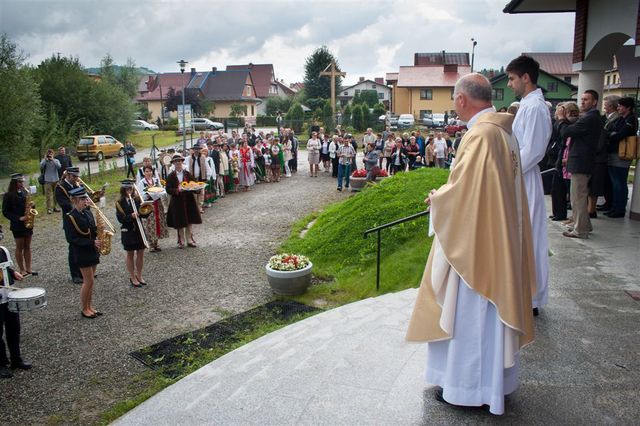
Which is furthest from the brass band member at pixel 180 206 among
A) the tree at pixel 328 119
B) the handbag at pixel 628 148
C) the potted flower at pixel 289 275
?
the tree at pixel 328 119

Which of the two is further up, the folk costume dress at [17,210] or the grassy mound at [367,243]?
the folk costume dress at [17,210]

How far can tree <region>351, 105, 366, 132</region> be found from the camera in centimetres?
4450

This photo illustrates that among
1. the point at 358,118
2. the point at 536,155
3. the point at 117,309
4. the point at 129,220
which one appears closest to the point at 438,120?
the point at 358,118

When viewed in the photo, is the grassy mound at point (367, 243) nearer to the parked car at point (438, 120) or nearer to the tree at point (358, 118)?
the tree at point (358, 118)

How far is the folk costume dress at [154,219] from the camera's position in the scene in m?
11.3

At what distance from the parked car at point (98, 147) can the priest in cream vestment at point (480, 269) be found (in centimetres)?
3156

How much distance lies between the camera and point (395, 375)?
4.30 meters

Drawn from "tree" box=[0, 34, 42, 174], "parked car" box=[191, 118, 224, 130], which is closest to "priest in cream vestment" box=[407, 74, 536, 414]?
"tree" box=[0, 34, 42, 174]

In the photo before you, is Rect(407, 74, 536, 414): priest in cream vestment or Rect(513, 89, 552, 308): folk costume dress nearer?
Rect(407, 74, 536, 414): priest in cream vestment

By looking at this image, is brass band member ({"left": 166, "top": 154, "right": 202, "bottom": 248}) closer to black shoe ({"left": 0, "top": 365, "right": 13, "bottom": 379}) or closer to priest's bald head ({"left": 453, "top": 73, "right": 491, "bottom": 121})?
black shoe ({"left": 0, "top": 365, "right": 13, "bottom": 379})

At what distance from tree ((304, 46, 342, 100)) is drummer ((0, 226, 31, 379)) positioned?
192 ft

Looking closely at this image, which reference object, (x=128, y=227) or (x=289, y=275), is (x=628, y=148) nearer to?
(x=289, y=275)

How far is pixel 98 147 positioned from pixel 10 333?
29.5 metres

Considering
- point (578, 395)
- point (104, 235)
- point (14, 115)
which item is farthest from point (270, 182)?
point (578, 395)
